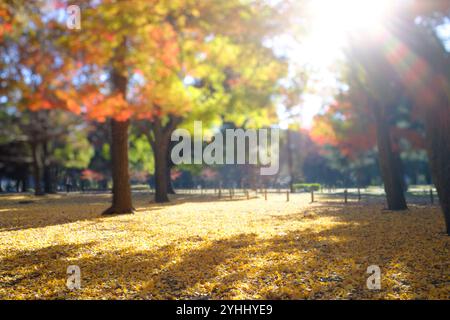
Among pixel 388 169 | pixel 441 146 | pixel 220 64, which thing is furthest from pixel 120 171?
pixel 441 146

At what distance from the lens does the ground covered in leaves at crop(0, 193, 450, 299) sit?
5250 mm

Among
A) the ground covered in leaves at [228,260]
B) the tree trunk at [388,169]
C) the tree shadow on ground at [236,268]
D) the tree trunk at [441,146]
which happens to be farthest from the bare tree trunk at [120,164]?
the tree trunk at [441,146]

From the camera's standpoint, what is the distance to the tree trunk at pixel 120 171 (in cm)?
1658

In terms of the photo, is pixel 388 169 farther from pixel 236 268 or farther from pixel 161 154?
pixel 161 154

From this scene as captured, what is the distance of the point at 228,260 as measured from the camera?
23.1ft

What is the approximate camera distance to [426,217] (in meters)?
12.9

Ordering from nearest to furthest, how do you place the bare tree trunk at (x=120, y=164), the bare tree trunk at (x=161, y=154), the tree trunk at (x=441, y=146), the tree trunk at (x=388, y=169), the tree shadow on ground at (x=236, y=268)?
the tree shadow on ground at (x=236, y=268)
the tree trunk at (x=441, y=146)
the tree trunk at (x=388, y=169)
the bare tree trunk at (x=120, y=164)
the bare tree trunk at (x=161, y=154)

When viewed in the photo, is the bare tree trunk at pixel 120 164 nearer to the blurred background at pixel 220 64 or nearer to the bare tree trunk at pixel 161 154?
the blurred background at pixel 220 64

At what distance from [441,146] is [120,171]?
12.7 metres

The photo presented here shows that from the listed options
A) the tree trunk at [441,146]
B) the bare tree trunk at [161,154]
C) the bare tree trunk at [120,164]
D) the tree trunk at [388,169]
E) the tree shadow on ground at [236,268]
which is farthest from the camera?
the bare tree trunk at [161,154]

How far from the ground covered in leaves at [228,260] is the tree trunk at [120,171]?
4.85 m

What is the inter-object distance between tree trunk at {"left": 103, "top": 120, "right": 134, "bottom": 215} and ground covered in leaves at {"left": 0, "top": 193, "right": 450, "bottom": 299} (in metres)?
4.85

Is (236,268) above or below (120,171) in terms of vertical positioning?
below
